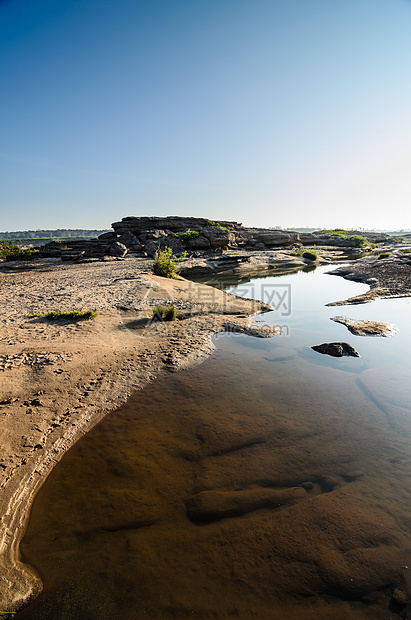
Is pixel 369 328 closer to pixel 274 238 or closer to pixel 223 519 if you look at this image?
pixel 223 519

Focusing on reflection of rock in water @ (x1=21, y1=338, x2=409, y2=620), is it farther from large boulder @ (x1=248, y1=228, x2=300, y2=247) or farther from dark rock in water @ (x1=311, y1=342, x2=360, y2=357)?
large boulder @ (x1=248, y1=228, x2=300, y2=247)

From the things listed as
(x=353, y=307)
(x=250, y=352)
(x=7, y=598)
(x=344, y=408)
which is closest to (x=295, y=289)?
(x=353, y=307)

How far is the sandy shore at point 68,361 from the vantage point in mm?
3725

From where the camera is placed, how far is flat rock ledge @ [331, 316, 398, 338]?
9922 mm

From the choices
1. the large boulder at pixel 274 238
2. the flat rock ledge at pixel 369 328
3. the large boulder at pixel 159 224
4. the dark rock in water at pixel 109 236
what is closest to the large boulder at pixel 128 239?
the dark rock in water at pixel 109 236

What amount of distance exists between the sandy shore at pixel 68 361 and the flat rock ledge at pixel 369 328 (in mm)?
4055

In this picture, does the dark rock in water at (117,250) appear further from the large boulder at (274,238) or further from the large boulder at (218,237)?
the large boulder at (274,238)

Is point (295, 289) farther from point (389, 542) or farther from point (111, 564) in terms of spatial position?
point (111, 564)

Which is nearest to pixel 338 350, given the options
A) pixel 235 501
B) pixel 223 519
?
pixel 235 501

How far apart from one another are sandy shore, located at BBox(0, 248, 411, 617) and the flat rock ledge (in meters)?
4.05

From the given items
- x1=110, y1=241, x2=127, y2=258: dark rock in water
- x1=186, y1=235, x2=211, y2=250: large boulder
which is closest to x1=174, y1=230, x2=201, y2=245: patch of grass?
x1=186, y1=235, x2=211, y2=250: large boulder

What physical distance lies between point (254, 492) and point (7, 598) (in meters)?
2.86

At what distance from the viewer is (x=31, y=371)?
20.7ft

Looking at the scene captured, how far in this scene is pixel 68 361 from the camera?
22.6 feet
